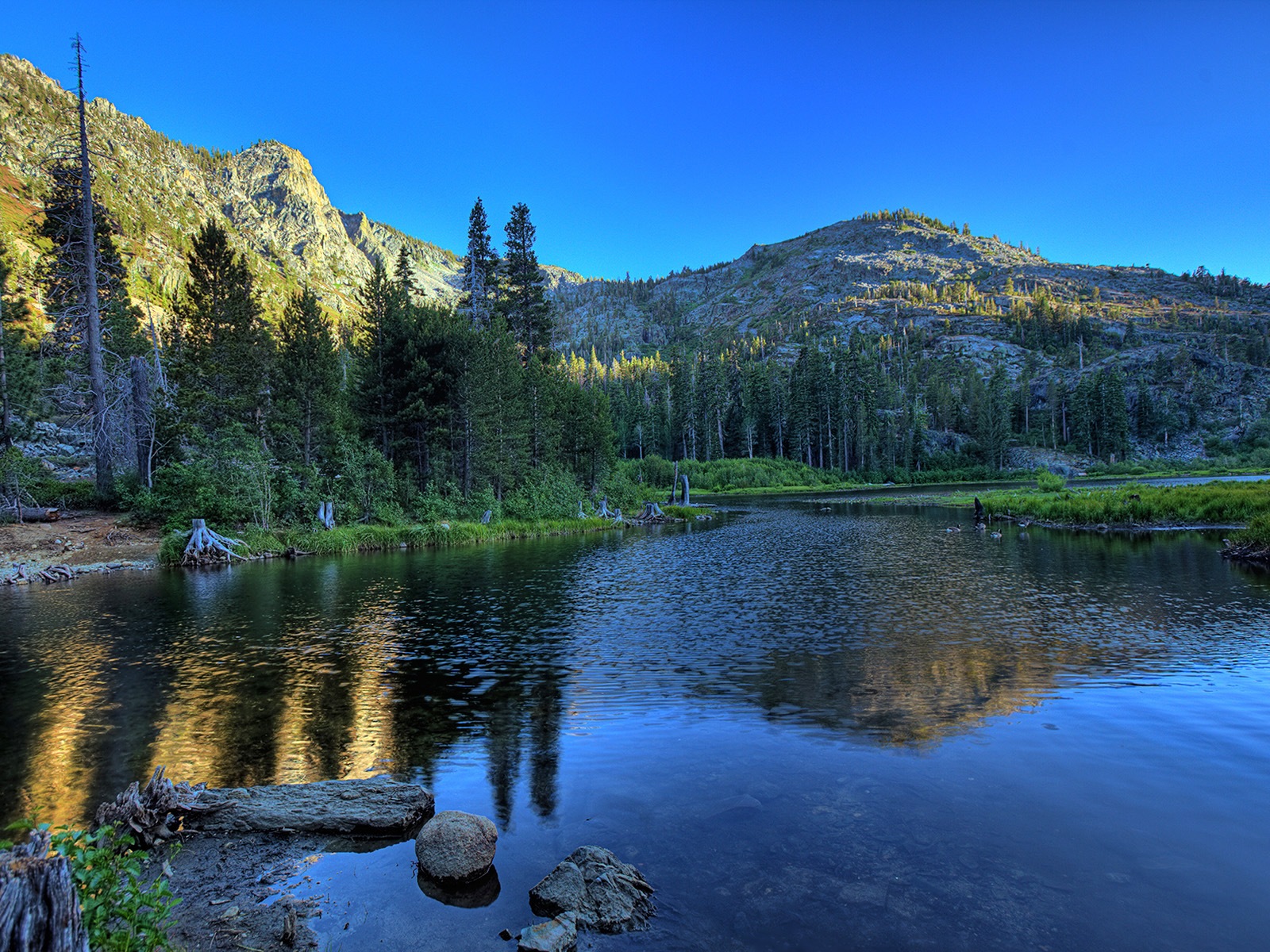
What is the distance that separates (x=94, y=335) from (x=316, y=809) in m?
37.5

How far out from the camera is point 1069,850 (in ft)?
21.6

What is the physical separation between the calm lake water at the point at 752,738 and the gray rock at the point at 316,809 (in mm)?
426

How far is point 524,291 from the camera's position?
199ft

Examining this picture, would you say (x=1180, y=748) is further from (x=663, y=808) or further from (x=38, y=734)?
(x=38, y=734)

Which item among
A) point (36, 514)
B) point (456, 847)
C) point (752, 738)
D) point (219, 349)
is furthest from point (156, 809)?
point (219, 349)

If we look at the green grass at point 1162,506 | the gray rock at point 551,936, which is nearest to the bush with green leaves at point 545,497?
the green grass at point 1162,506

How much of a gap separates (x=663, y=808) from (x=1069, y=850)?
4339mm

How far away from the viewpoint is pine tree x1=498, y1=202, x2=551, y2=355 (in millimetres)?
59844

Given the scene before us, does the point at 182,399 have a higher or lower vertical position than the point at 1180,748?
higher

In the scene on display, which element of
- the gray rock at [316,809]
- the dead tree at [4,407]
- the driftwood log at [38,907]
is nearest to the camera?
the driftwood log at [38,907]

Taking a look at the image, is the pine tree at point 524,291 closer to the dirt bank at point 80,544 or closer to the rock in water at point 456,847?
the dirt bank at point 80,544

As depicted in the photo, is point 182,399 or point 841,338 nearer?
point 182,399

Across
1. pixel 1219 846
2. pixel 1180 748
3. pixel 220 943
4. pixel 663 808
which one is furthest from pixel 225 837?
pixel 1180 748

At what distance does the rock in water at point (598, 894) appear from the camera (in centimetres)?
549
